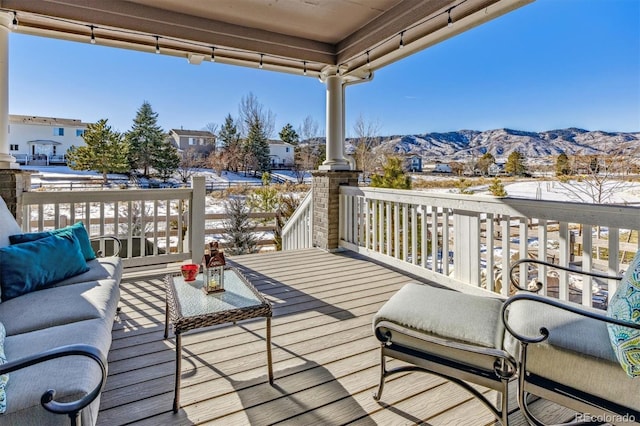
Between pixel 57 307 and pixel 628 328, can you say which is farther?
pixel 57 307

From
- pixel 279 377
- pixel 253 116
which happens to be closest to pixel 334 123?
pixel 279 377

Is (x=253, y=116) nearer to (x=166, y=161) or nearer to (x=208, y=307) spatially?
(x=166, y=161)

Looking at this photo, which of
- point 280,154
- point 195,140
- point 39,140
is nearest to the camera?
point 39,140

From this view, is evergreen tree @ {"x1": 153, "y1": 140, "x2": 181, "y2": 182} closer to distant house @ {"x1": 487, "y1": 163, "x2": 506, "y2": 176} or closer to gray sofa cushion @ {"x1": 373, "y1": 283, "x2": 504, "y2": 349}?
distant house @ {"x1": 487, "y1": 163, "x2": 506, "y2": 176}

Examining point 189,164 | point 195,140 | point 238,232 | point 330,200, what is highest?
point 195,140

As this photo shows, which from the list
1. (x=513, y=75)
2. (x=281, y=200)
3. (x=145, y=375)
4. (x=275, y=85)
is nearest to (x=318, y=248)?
(x=145, y=375)

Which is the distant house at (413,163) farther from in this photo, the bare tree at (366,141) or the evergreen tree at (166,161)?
the evergreen tree at (166,161)

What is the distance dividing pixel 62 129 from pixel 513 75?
13152 millimetres

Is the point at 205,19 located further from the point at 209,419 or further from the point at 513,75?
the point at 513,75

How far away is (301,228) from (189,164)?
→ 9.64 m

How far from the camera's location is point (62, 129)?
10906 mm

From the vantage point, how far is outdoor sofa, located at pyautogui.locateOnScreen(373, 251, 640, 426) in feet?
4.03

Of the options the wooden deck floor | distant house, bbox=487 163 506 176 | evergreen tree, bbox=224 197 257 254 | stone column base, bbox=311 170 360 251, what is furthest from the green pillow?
evergreen tree, bbox=224 197 257 254

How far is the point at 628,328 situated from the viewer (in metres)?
1.21
